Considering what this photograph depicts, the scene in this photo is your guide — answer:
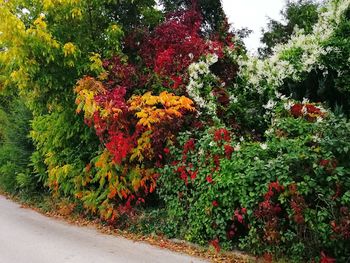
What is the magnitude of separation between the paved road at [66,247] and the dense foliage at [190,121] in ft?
2.14

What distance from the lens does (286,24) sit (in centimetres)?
1570

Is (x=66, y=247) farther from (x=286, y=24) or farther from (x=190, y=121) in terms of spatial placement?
(x=286, y=24)

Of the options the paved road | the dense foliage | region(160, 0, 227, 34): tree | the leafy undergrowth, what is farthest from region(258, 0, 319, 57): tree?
the paved road

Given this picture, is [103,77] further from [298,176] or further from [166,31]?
[298,176]

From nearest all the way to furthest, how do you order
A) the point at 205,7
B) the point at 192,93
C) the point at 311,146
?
the point at 311,146 < the point at 192,93 < the point at 205,7

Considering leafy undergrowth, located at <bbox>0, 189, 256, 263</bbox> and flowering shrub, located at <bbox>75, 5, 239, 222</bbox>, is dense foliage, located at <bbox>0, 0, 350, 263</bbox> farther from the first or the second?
leafy undergrowth, located at <bbox>0, 189, 256, 263</bbox>

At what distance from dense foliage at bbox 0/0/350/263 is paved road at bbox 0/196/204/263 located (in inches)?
25.7

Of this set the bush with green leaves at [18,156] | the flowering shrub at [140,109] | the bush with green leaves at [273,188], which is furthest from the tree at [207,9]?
the bush with green leaves at [18,156]

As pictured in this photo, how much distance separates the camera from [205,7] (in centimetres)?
1196

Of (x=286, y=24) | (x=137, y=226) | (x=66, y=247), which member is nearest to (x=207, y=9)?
(x=286, y=24)

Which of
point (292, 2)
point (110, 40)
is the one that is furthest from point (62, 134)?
point (292, 2)

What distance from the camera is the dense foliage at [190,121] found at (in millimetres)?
5887

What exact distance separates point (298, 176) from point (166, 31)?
5.23 meters

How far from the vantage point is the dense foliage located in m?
5.89
